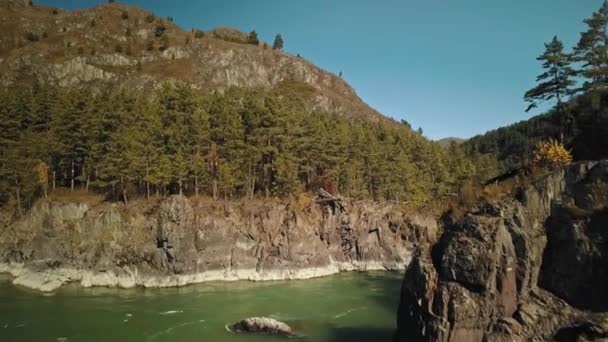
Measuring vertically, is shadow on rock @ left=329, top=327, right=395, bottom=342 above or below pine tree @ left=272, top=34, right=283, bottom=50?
below

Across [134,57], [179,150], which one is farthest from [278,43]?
[179,150]

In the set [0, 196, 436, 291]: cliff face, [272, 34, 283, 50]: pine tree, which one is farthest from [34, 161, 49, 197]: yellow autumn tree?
[272, 34, 283, 50]: pine tree

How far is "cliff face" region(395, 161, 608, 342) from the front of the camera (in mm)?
17719

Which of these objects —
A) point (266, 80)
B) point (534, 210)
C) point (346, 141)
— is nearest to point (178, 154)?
point (346, 141)

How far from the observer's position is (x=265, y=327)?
28844mm

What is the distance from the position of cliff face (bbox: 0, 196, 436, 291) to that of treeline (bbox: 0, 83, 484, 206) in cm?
478

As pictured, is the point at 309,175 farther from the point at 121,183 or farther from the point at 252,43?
the point at 252,43

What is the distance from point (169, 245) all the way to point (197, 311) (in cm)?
1499

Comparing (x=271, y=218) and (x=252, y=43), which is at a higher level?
(x=252, y=43)

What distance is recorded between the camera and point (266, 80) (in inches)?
5315

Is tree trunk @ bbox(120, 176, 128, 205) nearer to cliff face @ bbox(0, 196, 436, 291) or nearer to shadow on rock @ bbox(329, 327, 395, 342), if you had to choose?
cliff face @ bbox(0, 196, 436, 291)

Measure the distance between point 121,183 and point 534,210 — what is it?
163 feet

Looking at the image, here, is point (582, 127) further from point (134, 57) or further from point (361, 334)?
point (134, 57)

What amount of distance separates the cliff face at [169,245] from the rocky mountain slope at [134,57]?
64.3m
